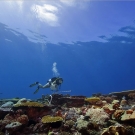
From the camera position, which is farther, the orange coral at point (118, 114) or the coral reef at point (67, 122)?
the orange coral at point (118, 114)

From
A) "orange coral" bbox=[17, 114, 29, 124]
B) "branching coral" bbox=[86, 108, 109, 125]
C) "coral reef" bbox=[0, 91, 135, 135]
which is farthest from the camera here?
"orange coral" bbox=[17, 114, 29, 124]

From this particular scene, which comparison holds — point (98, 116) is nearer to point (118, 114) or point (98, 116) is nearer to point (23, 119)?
point (118, 114)

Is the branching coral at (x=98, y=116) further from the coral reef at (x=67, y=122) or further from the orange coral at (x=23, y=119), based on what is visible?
the orange coral at (x=23, y=119)

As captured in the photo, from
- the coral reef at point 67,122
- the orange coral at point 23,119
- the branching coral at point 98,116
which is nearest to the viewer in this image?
the coral reef at point 67,122

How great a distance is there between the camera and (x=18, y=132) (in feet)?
21.6

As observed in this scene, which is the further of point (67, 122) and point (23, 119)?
point (23, 119)

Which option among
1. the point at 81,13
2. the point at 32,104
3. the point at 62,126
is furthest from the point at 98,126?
the point at 81,13

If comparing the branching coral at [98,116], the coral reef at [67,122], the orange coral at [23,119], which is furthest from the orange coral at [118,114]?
the orange coral at [23,119]

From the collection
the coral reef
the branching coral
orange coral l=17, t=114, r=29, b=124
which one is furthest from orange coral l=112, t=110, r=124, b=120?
orange coral l=17, t=114, r=29, b=124

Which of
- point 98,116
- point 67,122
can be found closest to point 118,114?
point 98,116

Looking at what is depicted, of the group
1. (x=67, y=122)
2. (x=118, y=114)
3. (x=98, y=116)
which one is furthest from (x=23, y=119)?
(x=118, y=114)

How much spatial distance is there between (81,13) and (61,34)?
13106 millimetres

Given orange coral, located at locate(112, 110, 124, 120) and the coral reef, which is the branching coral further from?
orange coral, located at locate(112, 110, 124, 120)

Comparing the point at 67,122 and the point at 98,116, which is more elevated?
the point at 98,116
